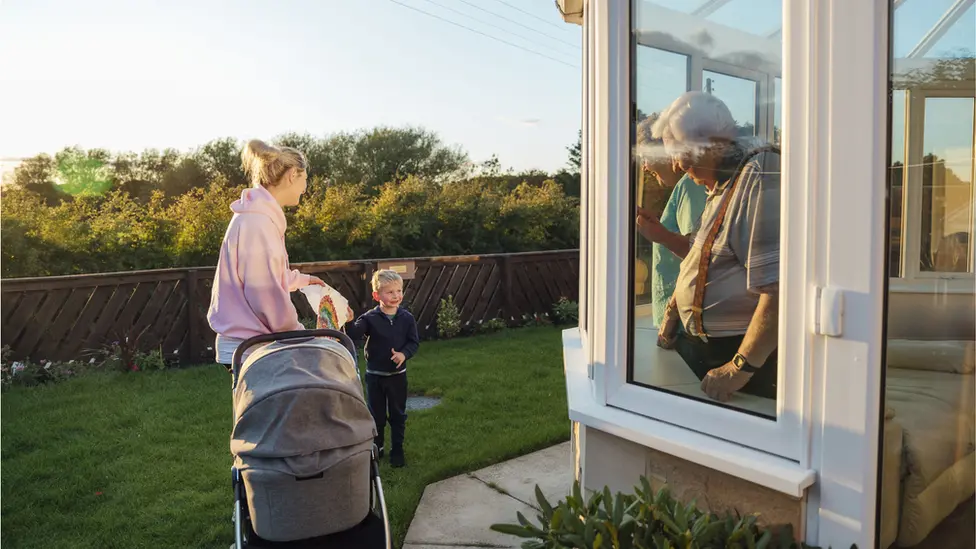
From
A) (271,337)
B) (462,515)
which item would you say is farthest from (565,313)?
(271,337)

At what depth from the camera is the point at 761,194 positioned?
7.44 feet

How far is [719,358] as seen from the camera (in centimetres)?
245

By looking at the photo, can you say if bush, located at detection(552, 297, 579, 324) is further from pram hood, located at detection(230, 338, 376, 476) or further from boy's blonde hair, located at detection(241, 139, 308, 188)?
pram hood, located at detection(230, 338, 376, 476)

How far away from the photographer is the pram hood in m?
2.72

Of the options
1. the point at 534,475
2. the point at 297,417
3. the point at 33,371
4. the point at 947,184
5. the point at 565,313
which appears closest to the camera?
the point at 947,184

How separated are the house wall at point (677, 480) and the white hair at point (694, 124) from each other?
1042 mm

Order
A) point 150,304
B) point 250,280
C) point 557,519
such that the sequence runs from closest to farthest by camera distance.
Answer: point 557,519 → point 250,280 → point 150,304

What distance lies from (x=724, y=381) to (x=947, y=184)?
0.87 meters

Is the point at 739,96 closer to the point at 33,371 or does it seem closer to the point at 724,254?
the point at 724,254

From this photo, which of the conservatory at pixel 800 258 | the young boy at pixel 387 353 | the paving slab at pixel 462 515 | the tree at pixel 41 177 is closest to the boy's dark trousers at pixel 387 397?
the young boy at pixel 387 353

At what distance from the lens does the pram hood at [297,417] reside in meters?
2.72

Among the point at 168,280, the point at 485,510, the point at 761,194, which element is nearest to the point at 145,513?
the point at 485,510

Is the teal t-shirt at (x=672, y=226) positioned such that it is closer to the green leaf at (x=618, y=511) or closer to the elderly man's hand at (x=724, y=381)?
the elderly man's hand at (x=724, y=381)

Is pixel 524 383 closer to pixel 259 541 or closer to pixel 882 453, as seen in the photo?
pixel 259 541
